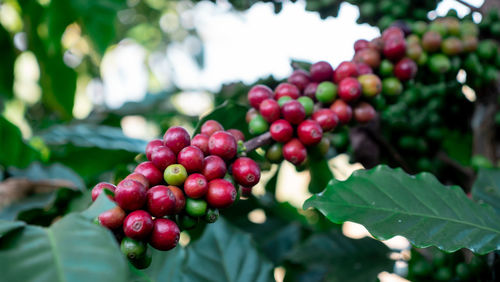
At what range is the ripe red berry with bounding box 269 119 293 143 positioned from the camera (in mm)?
700

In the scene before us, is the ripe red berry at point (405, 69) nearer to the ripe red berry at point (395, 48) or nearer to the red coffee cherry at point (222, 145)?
the ripe red berry at point (395, 48)

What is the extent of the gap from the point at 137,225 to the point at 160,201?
41 millimetres

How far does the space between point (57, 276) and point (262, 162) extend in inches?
20.6

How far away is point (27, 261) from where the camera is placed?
39cm

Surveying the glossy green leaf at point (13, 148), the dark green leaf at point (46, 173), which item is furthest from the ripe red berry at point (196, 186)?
the glossy green leaf at point (13, 148)

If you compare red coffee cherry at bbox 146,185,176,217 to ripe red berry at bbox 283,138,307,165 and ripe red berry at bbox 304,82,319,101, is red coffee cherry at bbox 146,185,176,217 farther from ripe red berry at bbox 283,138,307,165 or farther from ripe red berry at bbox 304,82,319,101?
ripe red berry at bbox 304,82,319,101

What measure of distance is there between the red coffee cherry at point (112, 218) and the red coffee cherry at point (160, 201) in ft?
0.12

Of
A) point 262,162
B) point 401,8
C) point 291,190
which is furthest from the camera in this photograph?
point 291,190

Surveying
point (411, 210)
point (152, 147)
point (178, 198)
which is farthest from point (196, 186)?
point (411, 210)

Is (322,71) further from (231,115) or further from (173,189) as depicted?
(173,189)

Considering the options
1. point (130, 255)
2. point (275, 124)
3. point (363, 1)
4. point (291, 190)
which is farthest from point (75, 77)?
point (291, 190)

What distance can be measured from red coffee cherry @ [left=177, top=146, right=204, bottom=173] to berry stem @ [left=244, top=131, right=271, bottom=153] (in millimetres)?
102

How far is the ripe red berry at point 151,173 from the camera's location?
22.6 inches

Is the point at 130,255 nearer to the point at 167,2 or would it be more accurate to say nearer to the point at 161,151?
the point at 161,151
